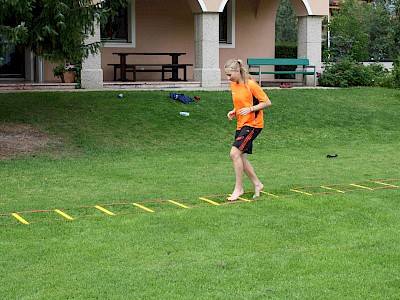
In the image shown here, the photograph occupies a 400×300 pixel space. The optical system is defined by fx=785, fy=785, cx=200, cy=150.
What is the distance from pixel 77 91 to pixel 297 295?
15.5 meters

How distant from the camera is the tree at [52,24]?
14.6 metres

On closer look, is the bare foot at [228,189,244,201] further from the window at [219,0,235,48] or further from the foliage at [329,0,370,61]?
the foliage at [329,0,370,61]

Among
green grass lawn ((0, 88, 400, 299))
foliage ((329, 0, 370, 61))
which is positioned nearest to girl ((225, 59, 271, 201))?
green grass lawn ((0, 88, 400, 299))

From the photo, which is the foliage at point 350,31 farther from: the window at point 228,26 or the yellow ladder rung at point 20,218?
the yellow ladder rung at point 20,218

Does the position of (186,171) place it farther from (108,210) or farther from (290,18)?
(290,18)

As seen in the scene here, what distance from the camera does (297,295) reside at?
5.98m

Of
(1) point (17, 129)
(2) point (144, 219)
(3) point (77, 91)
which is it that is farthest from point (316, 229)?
(3) point (77, 91)

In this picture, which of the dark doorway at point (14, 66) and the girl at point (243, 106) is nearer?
the girl at point (243, 106)

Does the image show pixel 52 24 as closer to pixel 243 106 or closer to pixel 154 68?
pixel 243 106

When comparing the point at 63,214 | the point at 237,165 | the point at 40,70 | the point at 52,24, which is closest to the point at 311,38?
the point at 40,70

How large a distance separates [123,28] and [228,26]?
13.1 ft

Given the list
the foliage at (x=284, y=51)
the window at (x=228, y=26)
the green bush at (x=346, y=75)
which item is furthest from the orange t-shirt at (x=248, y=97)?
→ the foliage at (x=284, y=51)

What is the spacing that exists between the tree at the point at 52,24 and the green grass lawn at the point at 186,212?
1906mm

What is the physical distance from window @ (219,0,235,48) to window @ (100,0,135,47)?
343 cm
